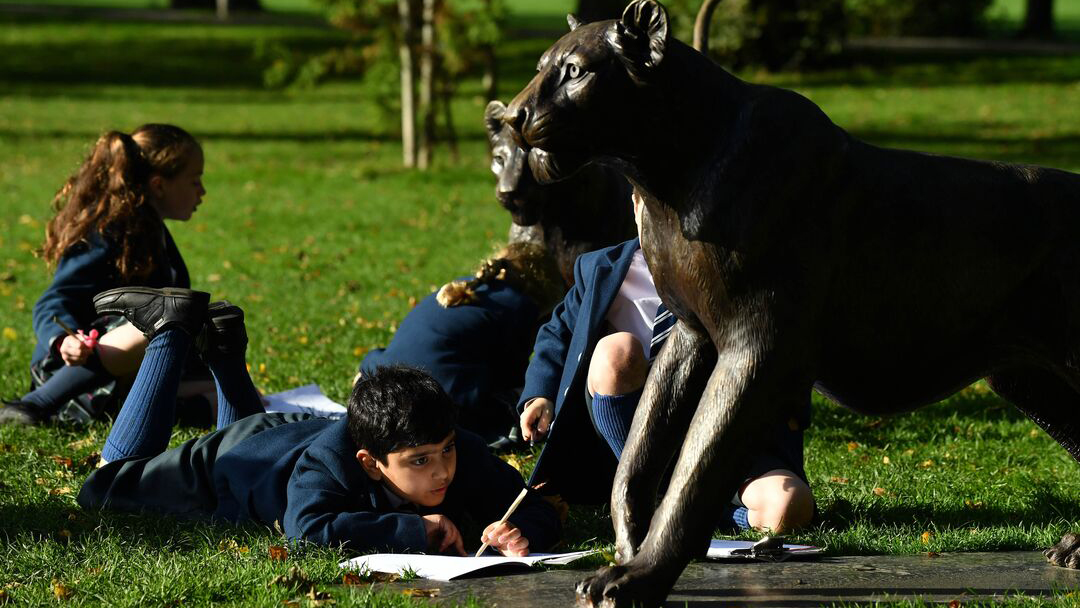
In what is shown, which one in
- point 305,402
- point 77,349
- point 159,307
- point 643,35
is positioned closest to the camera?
point 643,35

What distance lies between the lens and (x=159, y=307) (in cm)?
→ 550

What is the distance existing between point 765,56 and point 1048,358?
2186cm

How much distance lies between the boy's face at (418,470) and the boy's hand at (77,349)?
98.2 inches

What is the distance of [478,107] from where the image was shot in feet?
81.4

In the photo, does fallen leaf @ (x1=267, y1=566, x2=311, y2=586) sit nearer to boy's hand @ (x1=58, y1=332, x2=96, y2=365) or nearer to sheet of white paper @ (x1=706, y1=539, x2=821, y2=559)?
sheet of white paper @ (x1=706, y1=539, x2=821, y2=559)

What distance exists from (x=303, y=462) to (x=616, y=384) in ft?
3.94

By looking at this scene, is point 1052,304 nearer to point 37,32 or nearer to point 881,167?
point 881,167

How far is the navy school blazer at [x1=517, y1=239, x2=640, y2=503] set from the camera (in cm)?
534

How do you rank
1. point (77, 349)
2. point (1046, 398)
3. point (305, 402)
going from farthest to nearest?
point (305, 402) → point (77, 349) → point (1046, 398)

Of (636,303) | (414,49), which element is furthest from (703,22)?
(414,49)

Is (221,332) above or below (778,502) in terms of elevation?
above

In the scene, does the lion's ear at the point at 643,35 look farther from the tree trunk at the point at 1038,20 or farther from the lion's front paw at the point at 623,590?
the tree trunk at the point at 1038,20

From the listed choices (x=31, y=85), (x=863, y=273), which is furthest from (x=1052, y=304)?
(x=31, y=85)

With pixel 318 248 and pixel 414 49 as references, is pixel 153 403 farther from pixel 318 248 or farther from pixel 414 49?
pixel 414 49
